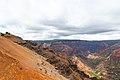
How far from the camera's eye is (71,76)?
113500 millimetres

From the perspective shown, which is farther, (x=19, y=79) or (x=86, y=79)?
(x=86, y=79)

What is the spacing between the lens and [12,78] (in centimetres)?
5000

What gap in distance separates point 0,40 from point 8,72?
31.6m

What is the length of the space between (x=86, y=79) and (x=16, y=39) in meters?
49.4

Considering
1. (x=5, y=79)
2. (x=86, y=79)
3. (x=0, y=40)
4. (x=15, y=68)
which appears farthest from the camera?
(x=86, y=79)

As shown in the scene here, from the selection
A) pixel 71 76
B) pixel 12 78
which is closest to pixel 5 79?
pixel 12 78

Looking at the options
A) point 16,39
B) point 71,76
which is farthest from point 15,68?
point 16,39

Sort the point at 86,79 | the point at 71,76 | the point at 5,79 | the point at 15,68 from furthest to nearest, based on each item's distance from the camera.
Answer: the point at 86,79, the point at 71,76, the point at 15,68, the point at 5,79

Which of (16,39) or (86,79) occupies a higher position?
(16,39)

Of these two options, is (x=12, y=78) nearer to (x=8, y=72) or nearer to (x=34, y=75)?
(x=8, y=72)

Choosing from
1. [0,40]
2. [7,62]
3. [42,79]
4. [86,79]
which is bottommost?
[86,79]

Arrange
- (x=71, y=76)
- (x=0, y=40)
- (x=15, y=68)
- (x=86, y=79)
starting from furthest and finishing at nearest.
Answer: (x=86, y=79) → (x=71, y=76) → (x=0, y=40) → (x=15, y=68)

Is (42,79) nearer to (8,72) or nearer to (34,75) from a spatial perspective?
(34,75)

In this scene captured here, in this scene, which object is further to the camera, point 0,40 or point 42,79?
point 0,40
